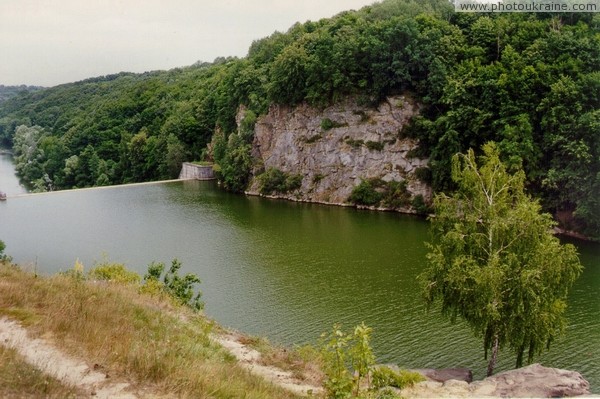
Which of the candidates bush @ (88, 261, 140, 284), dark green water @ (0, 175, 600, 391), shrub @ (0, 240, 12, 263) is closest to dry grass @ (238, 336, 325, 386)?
dark green water @ (0, 175, 600, 391)

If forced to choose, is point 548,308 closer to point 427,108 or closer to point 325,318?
point 325,318

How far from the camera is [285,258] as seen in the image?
33062 millimetres

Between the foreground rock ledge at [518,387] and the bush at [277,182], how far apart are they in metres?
42.5

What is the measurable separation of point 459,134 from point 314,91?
1611 cm

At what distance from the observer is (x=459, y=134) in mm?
45375

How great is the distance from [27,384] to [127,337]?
2.66 m

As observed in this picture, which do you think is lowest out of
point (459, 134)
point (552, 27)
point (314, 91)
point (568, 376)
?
point (568, 376)

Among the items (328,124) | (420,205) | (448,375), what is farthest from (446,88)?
(448,375)

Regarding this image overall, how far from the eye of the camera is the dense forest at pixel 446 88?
3894cm

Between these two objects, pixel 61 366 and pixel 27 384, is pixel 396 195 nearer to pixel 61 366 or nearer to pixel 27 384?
pixel 61 366

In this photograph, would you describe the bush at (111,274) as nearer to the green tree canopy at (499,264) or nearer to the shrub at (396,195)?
the green tree canopy at (499,264)

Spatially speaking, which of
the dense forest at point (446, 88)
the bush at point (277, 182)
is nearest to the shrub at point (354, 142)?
the dense forest at point (446, 88)

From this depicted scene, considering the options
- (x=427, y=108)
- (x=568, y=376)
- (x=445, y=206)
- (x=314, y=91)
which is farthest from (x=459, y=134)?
(x=568, y=376)

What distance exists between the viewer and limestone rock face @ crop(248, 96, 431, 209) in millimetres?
50156
